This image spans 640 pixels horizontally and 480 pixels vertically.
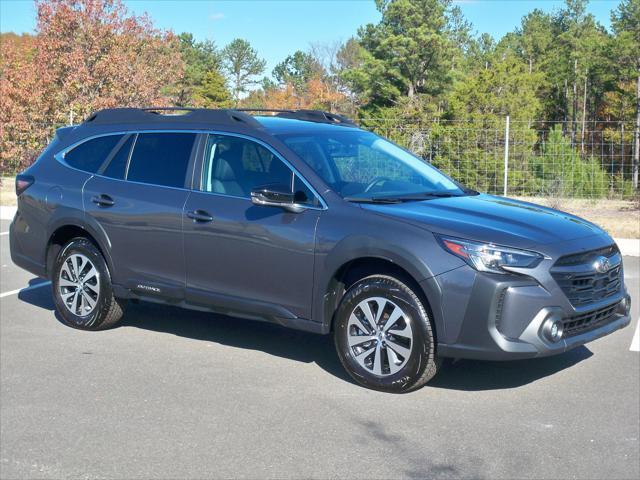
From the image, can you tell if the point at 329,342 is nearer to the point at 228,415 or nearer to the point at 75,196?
the point at 228,415

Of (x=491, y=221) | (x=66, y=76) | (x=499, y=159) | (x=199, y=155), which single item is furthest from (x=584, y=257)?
(x=66, y=76)

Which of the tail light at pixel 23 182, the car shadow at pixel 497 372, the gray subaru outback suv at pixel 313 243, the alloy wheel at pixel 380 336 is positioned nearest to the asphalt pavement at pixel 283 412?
the car shadow at pixel 497 372

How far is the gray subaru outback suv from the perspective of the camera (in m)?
5.29

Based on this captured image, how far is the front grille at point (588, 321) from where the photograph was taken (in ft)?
17.8

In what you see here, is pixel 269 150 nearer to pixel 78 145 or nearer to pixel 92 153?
pixel 92 153

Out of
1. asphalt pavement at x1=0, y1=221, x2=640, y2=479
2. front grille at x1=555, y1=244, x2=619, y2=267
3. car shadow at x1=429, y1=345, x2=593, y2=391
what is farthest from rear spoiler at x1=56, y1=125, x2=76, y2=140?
front grille at x1=555, y1=244, x2=619, y2=267

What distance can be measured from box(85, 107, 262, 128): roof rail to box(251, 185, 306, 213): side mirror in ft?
2.36

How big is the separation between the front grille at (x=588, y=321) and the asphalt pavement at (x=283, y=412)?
0.44 meters

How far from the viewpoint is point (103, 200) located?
7.02 metres

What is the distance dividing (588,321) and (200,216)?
2818mm

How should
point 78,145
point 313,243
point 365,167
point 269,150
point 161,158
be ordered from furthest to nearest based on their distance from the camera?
point 78,145
point 161,158
point 365,167
point 269,150
point 313,243

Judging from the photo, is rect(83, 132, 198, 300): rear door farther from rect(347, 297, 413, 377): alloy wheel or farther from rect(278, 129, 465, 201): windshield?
rect(347, 297, 413, 377): alloy wheel

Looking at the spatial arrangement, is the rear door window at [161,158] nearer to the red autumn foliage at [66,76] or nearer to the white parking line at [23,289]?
the white parking line at [23,289]

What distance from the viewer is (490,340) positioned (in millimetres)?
5230
